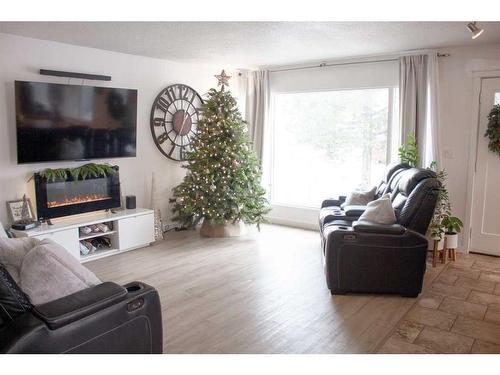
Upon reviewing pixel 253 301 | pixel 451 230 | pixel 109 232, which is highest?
pixel 451 230

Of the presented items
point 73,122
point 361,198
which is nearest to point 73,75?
point 73,122

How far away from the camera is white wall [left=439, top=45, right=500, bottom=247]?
4.96 metres

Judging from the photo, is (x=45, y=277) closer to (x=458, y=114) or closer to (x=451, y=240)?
(x=451, y=240)

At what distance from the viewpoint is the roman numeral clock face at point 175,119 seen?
5906 millimetres

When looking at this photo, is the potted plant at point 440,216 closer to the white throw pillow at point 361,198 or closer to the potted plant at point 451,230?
the potted plant at point 451,230

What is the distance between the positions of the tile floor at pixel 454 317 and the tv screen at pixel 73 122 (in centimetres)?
376

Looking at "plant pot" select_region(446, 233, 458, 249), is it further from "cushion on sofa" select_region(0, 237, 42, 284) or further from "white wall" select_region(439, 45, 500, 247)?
"cushion on sofa" select_region(0, 237, 42, 284)

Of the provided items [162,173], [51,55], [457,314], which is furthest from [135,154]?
[457,314]

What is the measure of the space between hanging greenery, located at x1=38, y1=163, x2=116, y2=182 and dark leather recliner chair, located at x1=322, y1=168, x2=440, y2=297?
2.80 metres

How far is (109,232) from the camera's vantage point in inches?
194

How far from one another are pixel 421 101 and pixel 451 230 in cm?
157

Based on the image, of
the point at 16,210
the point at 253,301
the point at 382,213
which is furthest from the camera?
the point at 16,210

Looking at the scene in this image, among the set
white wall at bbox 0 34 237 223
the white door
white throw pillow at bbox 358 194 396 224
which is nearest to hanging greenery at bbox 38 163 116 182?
white wall at bbox 0 34 237 223
